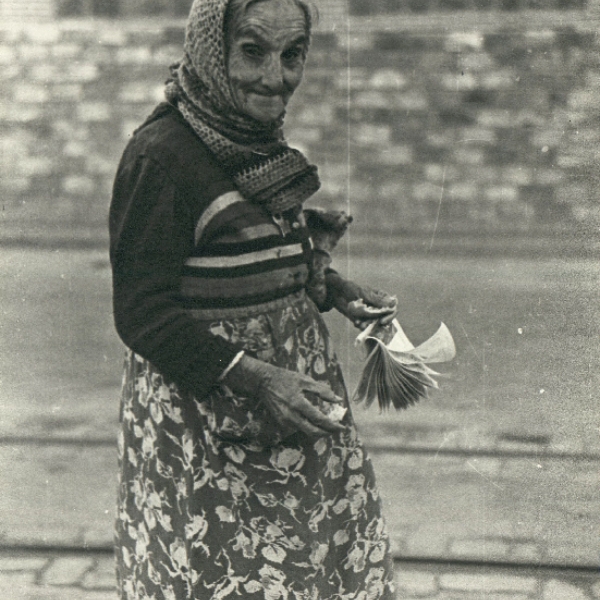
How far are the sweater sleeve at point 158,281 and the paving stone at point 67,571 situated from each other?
203cm

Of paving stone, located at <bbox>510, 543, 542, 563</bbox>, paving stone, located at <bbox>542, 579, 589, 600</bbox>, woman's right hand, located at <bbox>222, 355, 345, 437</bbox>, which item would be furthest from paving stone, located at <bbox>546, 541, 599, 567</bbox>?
woman's right hand, located at <bbox>222, 355, 345, 437</bbox>

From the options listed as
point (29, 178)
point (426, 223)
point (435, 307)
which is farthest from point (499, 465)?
point (29, 178)

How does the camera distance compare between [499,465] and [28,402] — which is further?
[28,402]

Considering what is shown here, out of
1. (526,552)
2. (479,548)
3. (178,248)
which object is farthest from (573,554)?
(178,248)

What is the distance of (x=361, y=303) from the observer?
7.92 feet

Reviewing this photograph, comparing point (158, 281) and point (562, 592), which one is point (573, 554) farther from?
point (158, 281)

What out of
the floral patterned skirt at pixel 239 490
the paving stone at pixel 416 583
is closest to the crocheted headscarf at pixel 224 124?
the floral patterned skirt at pixel 239 490

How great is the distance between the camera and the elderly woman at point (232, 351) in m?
2.00

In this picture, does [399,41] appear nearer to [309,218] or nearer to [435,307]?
[435,307]

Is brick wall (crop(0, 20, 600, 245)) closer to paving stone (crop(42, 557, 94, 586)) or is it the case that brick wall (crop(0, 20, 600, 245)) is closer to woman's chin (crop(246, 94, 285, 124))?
paving stone (crop(42, 557, 94, 586))

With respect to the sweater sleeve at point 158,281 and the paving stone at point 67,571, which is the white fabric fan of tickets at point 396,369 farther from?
the paving stone at point 67,571

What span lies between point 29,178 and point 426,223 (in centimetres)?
198

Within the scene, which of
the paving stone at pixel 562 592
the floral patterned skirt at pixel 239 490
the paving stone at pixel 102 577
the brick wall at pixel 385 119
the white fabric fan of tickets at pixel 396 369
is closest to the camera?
the floral patterned skirt at pixel 239 490

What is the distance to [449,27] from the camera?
4633 mm
